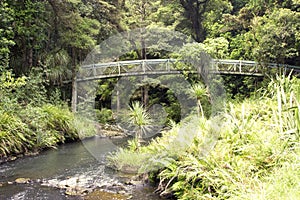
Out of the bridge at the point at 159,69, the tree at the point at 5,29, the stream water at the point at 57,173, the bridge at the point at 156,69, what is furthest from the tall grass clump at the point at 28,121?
the bridge at the point at 156,69

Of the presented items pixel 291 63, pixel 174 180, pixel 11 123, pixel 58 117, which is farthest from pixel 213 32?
pixel 174 180

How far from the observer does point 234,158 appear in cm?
458

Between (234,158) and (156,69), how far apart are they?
9.86 metres

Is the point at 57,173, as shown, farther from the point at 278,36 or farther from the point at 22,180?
the point at 278,36

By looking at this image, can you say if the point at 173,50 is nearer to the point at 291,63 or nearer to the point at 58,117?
the point at 291,63

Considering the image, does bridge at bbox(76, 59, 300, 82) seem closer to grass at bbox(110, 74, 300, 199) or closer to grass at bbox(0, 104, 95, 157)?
grass at bbox(0, 104, 95, 157)

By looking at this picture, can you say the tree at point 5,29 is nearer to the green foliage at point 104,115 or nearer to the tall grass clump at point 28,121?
the tall grass clump at point 28,121

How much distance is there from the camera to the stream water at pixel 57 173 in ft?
18.1

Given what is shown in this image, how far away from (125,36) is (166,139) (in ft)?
34.6

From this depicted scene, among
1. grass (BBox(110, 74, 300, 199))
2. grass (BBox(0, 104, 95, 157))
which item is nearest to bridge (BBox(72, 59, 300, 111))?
grass (BBox(0, 104, 95, 157))

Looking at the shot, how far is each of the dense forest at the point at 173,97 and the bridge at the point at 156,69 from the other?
0.56 meters

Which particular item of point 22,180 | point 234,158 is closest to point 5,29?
point 22,180

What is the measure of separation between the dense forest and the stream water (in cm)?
41

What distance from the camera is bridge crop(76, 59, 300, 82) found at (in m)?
13.6
